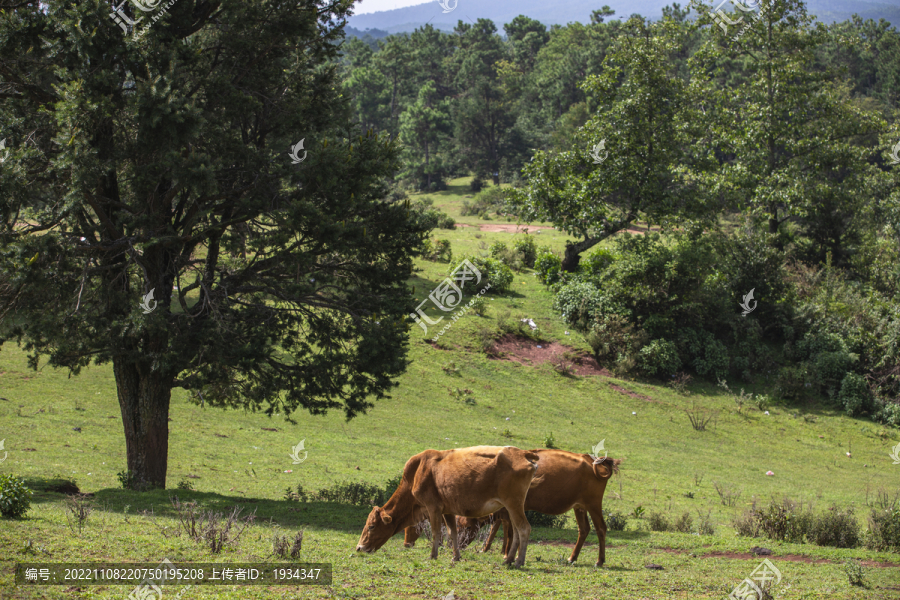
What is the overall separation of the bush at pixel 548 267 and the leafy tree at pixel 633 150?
236cm

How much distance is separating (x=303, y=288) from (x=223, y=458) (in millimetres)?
7089

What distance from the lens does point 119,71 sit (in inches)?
486

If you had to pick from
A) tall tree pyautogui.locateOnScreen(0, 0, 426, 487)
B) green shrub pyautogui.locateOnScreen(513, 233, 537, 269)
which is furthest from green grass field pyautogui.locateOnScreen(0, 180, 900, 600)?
tall tree pyautogui.locateOnScreen(0, 0, 426, 487)

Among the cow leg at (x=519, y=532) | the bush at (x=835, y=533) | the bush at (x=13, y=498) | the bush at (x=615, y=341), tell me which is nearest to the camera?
the cow leg at (x=519, y=532)

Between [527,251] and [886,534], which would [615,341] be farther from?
[886,534]

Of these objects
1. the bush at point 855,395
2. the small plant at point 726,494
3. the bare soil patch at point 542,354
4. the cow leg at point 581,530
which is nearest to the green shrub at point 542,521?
the cow leg at point 581,530

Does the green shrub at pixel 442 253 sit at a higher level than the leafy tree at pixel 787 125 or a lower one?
lower

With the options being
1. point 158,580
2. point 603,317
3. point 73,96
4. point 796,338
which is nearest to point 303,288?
point 73,96

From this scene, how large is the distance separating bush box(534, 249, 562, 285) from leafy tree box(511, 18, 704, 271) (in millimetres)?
2363

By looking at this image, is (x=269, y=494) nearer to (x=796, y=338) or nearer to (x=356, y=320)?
(x=356, y=320)

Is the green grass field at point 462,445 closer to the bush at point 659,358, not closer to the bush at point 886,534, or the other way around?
the bush at point 659,358

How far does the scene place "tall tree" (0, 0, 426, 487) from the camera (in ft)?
37.7

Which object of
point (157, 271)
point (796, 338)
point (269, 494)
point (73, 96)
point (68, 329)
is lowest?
point (269, 494)

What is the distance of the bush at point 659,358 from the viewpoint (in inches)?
1131
